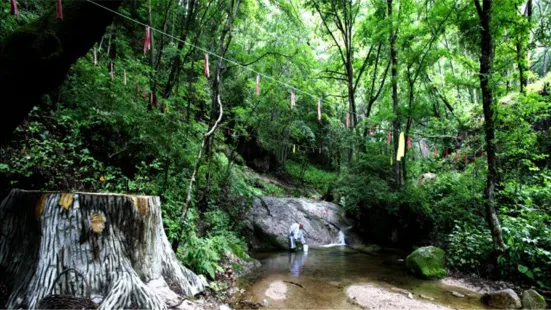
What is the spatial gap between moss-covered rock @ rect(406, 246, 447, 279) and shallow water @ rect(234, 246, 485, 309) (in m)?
0.27

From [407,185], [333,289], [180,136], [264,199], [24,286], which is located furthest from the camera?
[264,199]

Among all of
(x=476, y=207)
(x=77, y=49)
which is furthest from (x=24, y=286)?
(x=476, y=207)

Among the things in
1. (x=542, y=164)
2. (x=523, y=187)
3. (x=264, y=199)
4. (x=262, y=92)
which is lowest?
(x=264, y=199)

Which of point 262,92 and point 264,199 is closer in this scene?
point 262,92

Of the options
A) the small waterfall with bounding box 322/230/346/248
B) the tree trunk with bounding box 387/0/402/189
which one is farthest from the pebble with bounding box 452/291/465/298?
the small waterfall with bounding box 322/230/346/248

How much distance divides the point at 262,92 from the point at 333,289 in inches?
291

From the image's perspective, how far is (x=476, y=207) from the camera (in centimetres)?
915

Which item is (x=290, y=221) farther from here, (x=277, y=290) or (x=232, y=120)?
(x=277, y=290)

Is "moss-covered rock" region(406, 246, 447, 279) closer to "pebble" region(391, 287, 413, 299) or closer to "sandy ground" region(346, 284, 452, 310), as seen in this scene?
"pebble" region(391, 287, 413, 299)

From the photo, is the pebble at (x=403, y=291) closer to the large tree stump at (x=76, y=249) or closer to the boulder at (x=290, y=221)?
the large tree stump at (x=76, y=249)

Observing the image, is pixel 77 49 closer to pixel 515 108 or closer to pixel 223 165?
pixel 223 165

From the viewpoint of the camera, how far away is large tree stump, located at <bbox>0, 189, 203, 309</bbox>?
3.13 metres

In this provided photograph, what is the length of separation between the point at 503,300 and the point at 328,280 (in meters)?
3.37

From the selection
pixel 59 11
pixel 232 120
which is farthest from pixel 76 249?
pixel 232 120
